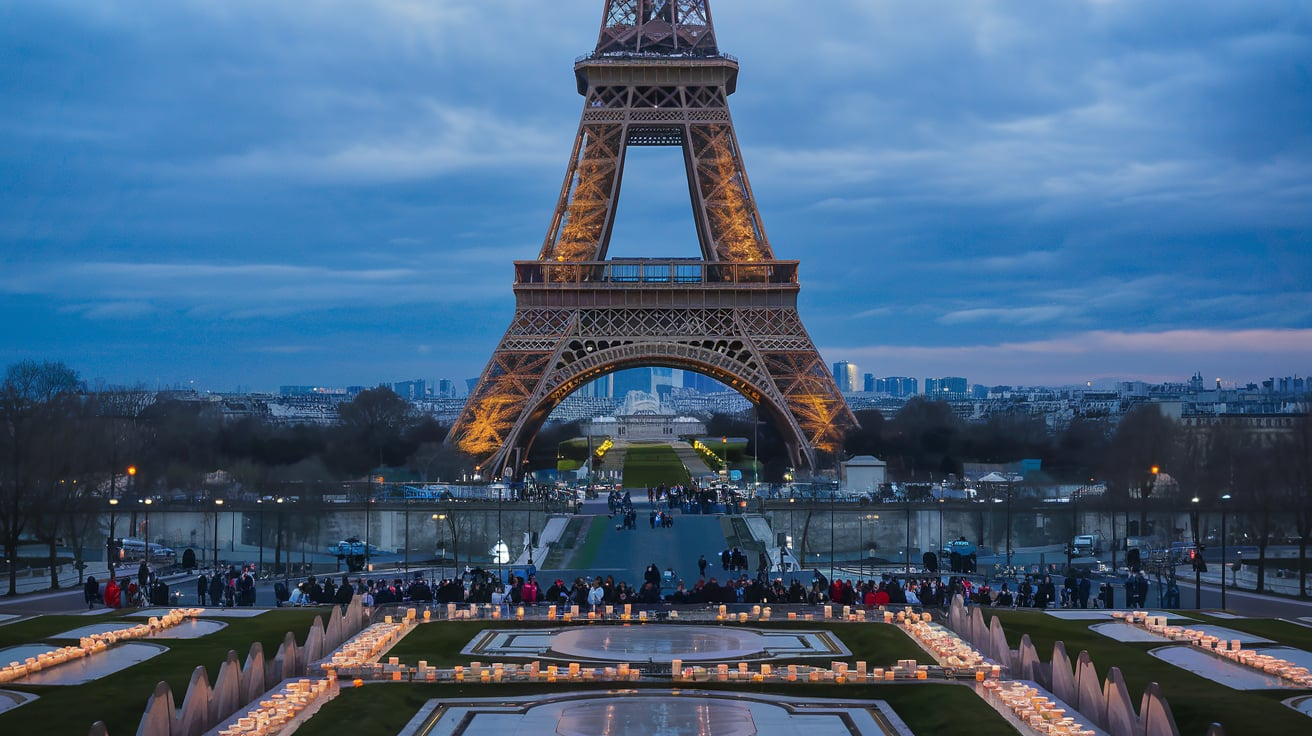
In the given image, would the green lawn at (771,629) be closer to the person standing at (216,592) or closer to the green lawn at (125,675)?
the green lawn at (125,675)

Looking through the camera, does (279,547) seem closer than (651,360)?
Yes

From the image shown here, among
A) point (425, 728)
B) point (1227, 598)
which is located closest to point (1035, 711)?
point (425, 728)

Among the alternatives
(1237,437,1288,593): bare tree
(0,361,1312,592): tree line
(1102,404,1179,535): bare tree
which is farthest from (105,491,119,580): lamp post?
(1102,404,1179,535): bare tree

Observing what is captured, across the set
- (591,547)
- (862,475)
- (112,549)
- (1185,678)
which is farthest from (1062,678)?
(862,475)

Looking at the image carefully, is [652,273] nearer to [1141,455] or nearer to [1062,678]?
[1141,455]

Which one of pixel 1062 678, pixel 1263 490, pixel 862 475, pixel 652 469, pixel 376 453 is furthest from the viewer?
pixel 652 469

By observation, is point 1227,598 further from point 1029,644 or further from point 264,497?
point 264,497

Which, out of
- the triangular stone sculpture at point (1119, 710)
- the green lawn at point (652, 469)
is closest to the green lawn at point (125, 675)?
the triangular stone sculpture at point (1119, 710)

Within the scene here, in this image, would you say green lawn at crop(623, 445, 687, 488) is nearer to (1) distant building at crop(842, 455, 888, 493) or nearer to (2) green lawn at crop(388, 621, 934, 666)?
(1) distant building at crop(842, 455, 888, 493)
